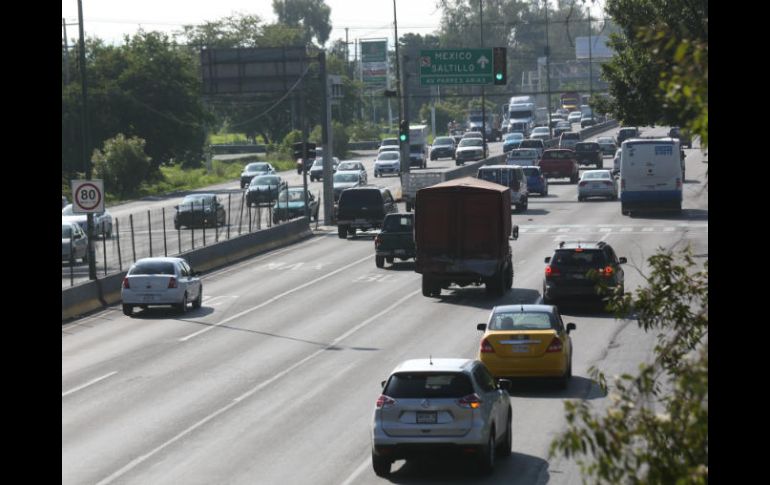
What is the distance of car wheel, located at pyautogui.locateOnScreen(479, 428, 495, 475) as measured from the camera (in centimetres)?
1859

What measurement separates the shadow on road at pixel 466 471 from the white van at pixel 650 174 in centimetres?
3899

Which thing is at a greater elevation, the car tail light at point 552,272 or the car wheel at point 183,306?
the car tail light at point 552,272

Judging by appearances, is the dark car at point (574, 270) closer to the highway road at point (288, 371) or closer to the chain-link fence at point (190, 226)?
the highway road at point (288, 371)

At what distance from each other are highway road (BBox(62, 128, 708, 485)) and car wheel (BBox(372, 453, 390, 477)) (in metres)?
0.12

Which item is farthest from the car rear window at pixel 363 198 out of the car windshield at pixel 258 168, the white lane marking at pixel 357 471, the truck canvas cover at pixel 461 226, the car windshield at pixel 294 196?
the car windshield at pixel 258 168

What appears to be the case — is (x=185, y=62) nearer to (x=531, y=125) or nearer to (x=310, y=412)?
(x=531, y=125)

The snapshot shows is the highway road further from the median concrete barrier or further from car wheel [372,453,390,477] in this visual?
the median concrete barrier

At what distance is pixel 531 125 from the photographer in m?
140

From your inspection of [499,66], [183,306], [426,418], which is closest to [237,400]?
[426,418]

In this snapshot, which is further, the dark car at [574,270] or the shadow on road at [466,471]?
the dark car at [574,270]

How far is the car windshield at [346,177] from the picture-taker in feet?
258

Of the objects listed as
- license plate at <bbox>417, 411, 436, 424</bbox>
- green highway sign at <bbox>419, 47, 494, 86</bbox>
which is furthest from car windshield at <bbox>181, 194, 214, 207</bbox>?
license plate at <bbox>417, 411, 436, 424</bbox>
